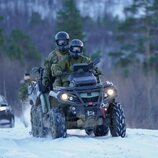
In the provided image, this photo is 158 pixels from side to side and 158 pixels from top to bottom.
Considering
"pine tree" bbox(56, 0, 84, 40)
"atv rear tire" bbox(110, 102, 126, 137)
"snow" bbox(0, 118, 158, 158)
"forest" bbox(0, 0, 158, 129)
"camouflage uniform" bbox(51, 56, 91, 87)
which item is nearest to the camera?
"snow" bbox(0, 118, 158, 158)

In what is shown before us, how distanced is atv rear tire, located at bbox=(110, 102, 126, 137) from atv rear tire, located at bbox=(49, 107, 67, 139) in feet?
3.48

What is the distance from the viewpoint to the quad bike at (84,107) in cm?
1499

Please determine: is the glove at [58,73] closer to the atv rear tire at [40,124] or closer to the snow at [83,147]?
the atv rear tire at [40,124]

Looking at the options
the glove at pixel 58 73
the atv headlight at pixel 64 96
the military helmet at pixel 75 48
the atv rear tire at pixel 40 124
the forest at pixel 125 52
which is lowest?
the atv rear tire at pixel 40 124

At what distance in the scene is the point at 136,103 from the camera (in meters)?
41.6

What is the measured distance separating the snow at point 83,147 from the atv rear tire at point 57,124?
0.73ft

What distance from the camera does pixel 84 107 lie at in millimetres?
15031

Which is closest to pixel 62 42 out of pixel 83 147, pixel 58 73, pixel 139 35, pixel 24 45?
pixel 58 73

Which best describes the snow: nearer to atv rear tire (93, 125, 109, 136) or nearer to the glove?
atv rear tire (93, 125, 109, 136)

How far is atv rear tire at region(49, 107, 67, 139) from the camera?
1477cm

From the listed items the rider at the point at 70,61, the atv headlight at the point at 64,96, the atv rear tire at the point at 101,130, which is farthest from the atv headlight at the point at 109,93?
the atv rear tire at the point at 101,130

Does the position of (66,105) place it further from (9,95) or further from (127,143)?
(9,95)

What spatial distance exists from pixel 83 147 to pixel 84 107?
89.0 inches

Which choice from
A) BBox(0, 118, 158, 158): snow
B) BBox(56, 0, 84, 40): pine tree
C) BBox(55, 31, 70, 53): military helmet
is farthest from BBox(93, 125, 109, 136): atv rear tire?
BBox(56, 0, 84, 40): pine tree
